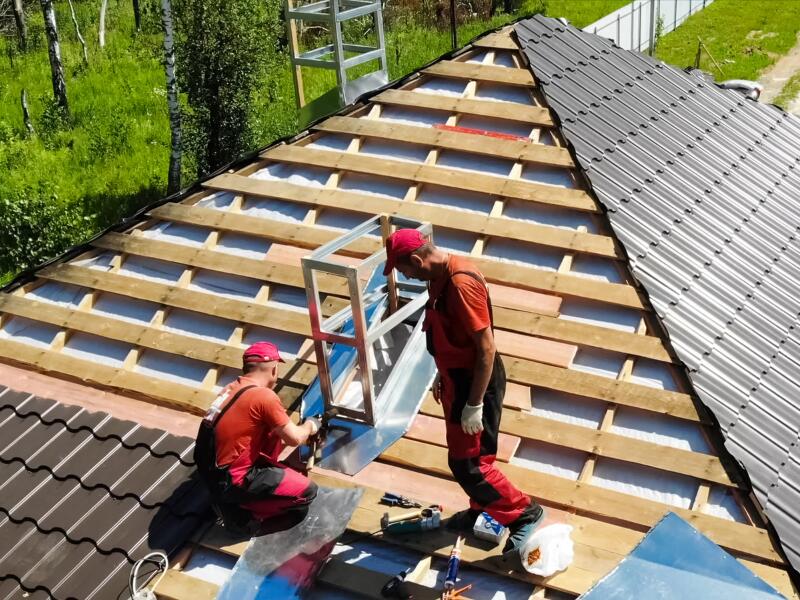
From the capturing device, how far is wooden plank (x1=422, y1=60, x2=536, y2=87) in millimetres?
8727

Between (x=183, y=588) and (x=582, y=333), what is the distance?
3061 millimetres

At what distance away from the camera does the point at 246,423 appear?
17.0ft

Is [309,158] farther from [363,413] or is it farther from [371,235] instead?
[363,413]

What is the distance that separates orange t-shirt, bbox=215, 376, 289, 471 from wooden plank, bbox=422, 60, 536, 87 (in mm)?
4602

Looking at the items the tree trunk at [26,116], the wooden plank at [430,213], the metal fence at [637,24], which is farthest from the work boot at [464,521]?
the metal fence at [637,24]

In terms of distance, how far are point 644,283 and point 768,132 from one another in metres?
4.77

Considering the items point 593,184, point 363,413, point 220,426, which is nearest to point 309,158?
point 593,184

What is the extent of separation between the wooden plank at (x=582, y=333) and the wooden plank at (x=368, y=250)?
247mm

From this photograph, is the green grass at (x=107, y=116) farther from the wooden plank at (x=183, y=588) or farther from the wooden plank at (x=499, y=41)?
the wooden plank at (x=183, y=588)

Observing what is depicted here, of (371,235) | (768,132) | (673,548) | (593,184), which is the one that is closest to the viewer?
(673,548)

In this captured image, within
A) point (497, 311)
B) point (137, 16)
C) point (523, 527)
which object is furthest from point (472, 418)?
point (137, 16)

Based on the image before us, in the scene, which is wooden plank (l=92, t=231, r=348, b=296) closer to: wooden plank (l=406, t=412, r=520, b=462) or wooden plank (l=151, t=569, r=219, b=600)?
wooden plank (l=406, t=412, r=520, b=462)

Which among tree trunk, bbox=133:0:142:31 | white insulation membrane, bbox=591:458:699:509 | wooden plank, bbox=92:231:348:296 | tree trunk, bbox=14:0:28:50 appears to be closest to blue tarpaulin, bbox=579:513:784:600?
white insulation membrane, bbox=591:458:699:509

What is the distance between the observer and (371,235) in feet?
26.4
